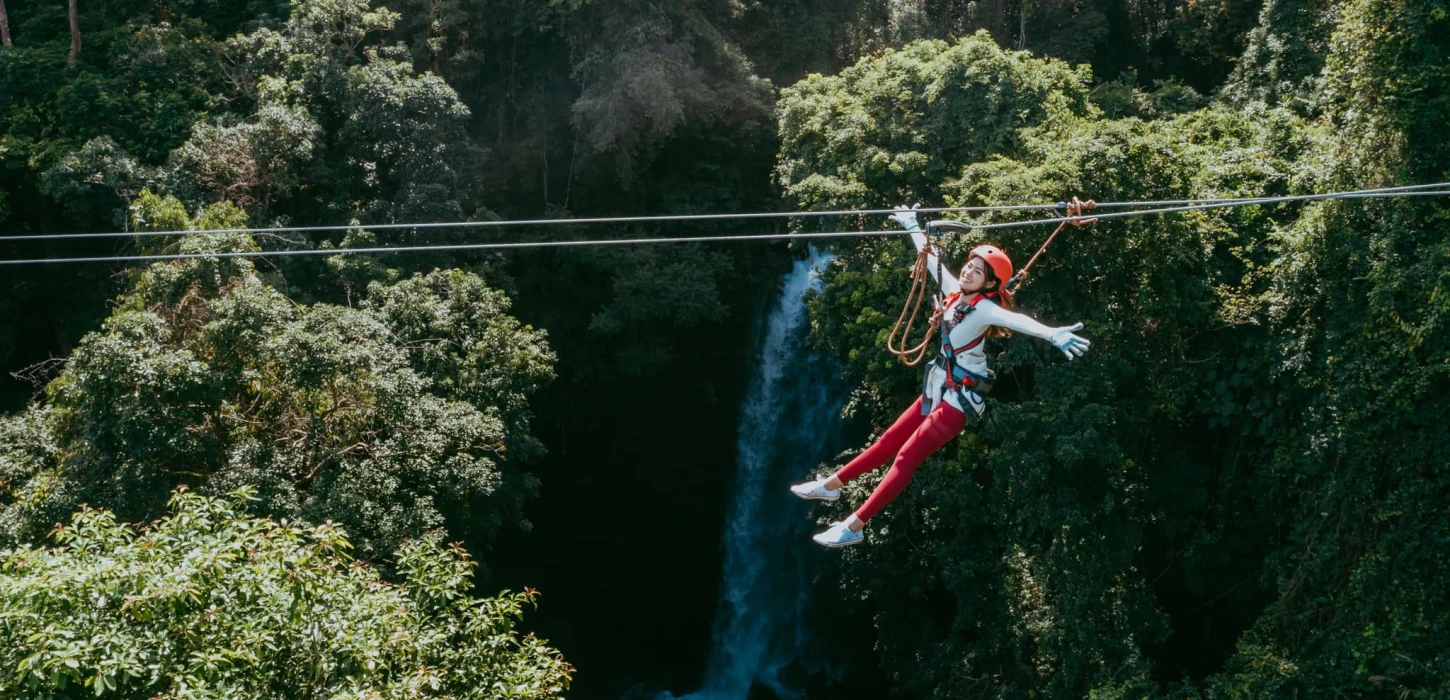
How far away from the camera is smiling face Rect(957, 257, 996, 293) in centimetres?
631

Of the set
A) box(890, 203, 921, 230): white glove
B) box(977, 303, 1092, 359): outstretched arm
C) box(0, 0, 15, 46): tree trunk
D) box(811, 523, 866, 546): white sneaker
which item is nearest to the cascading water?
box(890, 203, 921, 230): white glove

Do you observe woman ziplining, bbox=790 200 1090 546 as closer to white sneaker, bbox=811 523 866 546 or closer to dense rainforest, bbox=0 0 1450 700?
white sneaker, bbox=811 523 866 546

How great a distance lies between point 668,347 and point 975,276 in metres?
11.8

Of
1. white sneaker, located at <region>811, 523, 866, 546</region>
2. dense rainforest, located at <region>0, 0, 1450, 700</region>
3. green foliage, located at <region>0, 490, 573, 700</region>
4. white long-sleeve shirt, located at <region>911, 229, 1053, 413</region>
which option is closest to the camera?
white long-sleeve shirt, located at <region>911, 229, 1053, 413</region>

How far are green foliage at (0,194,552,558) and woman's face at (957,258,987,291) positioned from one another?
6756 mm

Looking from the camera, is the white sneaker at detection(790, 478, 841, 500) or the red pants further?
the white sneaker at detection(790, 478, 841, 500)

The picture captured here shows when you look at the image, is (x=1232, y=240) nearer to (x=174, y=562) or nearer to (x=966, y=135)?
(x=966, y=135)

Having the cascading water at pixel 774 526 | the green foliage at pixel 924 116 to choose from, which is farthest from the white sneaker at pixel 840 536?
the cascading water at pixel 774 526

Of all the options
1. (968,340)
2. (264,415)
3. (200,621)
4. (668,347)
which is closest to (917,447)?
(968,340)

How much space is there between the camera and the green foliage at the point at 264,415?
1074 centimetres

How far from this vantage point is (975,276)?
631 cm

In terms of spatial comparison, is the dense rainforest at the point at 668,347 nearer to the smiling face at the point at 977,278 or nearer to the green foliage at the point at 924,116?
the green foliage at the point at 924,116

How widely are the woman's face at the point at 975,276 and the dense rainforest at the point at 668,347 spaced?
168 inches

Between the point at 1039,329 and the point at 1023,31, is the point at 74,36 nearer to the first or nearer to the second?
the point at 1023,31
